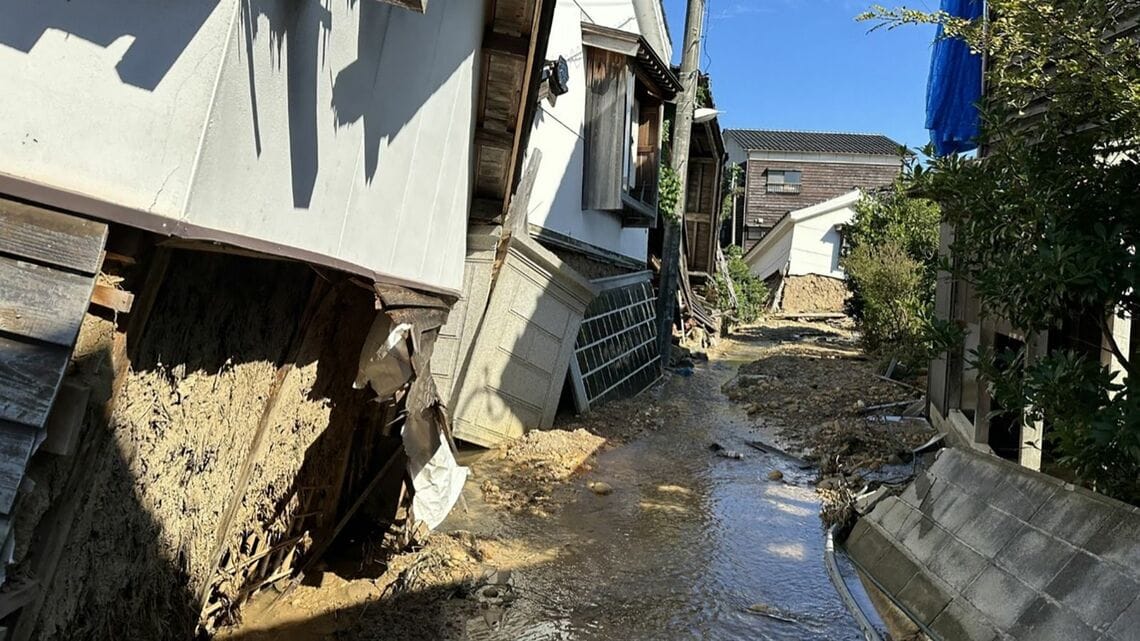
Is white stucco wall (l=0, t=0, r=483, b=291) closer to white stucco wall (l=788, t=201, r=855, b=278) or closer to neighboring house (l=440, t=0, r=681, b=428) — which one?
neighboring house (l=440, t=0, r=681, b=428)

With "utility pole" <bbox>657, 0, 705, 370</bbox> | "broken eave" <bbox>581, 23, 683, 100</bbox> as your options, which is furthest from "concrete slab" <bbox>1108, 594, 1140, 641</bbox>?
"utility pole" <bbox>657, 0, 705, 370</bbox>

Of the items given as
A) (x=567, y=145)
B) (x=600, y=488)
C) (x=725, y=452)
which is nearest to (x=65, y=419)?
(x=600, y=488)

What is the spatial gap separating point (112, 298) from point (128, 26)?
790 millimetres

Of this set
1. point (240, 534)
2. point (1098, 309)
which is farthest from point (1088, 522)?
point (240, 534)

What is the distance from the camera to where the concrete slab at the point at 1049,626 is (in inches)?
103

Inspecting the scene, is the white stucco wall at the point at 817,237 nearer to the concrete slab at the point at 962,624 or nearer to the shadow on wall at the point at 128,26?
the concrete slab at the point at 962,624

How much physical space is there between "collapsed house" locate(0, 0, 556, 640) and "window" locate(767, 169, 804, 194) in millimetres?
32691

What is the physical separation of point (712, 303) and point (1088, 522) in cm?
1889

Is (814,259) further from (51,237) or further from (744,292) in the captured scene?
(51,237)

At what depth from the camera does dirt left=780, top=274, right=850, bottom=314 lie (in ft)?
93.2

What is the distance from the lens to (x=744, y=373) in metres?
13.5

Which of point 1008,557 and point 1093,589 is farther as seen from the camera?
point 1008,557

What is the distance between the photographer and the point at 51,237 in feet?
6.34

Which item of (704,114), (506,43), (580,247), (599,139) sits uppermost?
(704,114)
